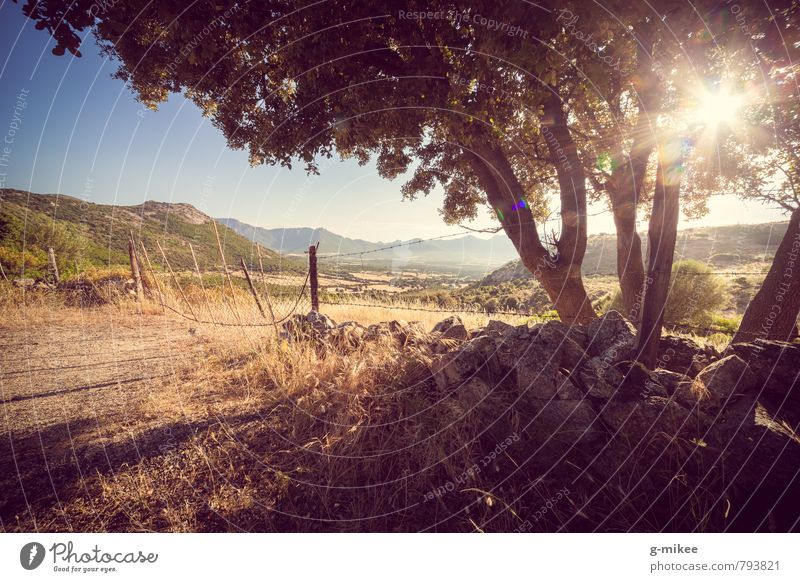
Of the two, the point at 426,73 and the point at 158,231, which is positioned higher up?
the point at 158,231

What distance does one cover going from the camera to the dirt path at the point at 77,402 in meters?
2.69

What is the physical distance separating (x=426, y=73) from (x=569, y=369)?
440cm

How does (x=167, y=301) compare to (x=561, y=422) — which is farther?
(x=167, y=301)

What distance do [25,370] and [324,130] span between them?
7010 mm

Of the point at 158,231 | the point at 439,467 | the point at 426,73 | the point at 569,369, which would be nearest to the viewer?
the point at 439,467

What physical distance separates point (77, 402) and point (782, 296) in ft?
38.5

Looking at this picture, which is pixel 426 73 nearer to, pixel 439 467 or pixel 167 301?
pixel 439 467

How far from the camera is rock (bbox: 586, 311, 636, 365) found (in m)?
3.07

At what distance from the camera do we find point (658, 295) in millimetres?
3164

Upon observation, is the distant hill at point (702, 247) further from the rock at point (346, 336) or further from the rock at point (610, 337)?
the rock at point (610, 337)

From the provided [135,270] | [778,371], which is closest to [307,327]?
[778,371]
